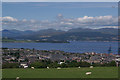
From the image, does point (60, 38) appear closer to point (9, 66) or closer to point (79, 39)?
point (79, 39)

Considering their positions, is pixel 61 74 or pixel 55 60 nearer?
pixel 61 74

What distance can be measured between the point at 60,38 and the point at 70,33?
178 inches

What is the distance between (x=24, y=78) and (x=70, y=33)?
7763 centimetres

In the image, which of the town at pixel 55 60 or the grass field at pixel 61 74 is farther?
the town at pixel 55 60

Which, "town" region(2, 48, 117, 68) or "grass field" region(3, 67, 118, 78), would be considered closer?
"grass field" region(3, 67, 118, 78)

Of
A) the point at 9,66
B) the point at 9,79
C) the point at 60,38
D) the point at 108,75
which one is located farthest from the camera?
the point at 60,38

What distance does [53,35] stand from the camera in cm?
8988

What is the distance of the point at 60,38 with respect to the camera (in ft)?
279

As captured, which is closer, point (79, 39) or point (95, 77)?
point (95, 77)

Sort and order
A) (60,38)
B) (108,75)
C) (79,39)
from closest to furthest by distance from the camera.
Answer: (108,75) → (79,39) → (60,38)

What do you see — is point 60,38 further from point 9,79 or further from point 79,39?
point 9,79

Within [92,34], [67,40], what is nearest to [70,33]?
[67,40]

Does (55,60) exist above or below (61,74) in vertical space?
below

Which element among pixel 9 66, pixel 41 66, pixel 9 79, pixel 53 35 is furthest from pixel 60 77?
pixel 53 35
